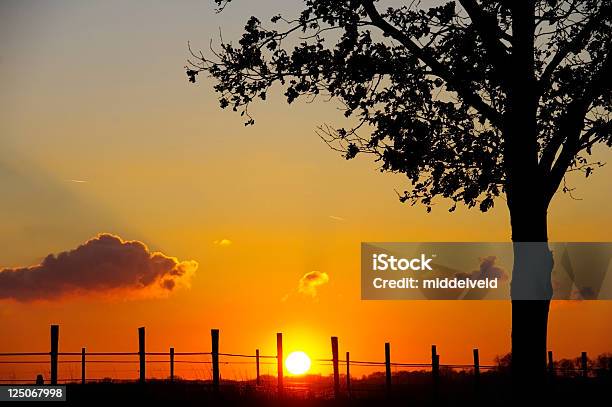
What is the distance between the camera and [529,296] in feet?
74.1

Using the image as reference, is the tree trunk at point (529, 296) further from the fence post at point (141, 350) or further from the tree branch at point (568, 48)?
the fence post at point (141, 350)

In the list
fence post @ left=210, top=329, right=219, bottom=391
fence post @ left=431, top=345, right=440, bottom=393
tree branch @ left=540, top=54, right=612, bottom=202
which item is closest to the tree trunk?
tree branch @ left=540, top=54, right=612, bottom=202

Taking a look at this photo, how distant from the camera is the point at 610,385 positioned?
39156mm

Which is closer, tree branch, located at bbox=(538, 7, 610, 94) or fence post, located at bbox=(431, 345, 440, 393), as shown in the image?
tree branch, located at bbox=(538, 7, 610, 94)

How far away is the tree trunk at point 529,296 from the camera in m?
22.2

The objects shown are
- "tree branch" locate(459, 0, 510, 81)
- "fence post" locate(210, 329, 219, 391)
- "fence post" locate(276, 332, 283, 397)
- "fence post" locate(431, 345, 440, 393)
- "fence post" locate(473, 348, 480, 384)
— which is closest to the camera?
"tree branch" locate(459, 0, 510, 81)

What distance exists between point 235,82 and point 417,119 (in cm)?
425

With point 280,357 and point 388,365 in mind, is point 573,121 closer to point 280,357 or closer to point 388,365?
point 280,357

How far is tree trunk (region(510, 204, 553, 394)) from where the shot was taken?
22.2m

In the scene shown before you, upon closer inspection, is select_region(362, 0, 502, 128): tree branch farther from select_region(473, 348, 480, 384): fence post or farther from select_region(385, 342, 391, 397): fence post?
select_region(473, 348, 480, 384): fence post

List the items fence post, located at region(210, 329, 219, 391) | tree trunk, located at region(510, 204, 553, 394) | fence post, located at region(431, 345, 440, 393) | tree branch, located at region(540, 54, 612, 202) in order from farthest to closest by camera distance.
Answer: fence post, located at region(431, 345, 440, 393), fence post, located at region(210, 329, 219, 391), tree branch, located at region(540, 54, 612, 202), tree trunk, located at region(510, 204, 553, 394)

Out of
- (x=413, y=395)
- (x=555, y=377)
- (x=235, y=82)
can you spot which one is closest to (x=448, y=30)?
(x=235, y=82)

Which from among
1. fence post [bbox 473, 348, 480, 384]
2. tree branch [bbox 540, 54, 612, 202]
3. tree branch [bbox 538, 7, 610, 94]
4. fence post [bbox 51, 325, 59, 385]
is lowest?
fence post [bbox 473, 348, 480, 384]

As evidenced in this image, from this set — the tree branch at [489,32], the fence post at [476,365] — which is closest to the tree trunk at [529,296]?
the tree branch at [489,32]
